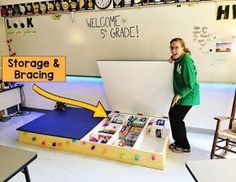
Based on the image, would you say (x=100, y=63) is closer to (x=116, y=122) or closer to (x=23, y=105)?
(x=116, y=122)

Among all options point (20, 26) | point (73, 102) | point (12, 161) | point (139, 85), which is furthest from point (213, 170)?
point (20, 26)

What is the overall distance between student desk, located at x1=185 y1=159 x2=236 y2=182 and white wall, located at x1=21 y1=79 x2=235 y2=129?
5.47ft

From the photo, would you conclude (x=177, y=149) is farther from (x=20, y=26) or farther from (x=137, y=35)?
(x=20, y=26)

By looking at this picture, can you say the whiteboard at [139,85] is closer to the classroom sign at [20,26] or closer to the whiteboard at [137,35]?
the whiteboard at [137,35]

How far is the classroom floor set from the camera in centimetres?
240

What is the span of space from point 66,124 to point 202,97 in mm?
1791

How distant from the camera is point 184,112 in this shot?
277cm

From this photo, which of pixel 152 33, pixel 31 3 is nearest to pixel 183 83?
pixel 152 33

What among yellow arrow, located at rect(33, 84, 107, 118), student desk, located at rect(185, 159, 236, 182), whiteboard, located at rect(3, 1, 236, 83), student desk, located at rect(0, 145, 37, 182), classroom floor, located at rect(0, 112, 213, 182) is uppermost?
whiteboard, located at rect(3, 1, 236, 83)

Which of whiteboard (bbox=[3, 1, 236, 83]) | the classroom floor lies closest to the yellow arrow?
whiteboard (bbox=[3, 1, 236, 83])

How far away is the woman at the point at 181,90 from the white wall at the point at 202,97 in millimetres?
312

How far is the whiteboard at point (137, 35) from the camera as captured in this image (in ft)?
9.32

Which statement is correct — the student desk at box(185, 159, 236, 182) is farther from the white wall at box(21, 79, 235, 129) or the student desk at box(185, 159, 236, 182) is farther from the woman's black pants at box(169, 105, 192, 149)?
the white wall at box(21, 79, 235, 129)

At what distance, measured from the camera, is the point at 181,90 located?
8.67 ft
